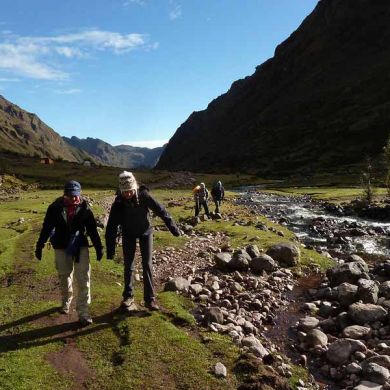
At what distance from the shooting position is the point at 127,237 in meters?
13.3

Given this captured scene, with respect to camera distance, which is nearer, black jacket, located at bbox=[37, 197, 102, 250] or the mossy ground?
the mossy ground

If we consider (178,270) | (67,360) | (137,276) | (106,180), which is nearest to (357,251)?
(178,270)

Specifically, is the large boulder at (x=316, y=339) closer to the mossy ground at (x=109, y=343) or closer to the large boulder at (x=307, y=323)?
the large boulder at (x=307, y=323)

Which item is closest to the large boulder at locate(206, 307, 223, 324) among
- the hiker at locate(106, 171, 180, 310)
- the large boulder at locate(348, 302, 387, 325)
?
the hiker at locate(106, 171, 180, 310)

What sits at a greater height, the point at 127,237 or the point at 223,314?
the point at 127,237

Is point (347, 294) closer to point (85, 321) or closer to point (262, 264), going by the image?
point (262, 264)

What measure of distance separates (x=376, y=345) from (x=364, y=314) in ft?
6.23

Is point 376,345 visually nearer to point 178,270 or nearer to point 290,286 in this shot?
point 290,286

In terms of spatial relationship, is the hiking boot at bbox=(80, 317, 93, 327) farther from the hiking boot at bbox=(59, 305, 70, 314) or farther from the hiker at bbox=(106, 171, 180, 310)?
the hiker at bbox=(106, 171, 180, 310)

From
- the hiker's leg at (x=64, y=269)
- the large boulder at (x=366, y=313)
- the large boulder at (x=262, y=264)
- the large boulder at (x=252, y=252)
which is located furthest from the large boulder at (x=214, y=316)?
the large boulder at (x=252, y=252)

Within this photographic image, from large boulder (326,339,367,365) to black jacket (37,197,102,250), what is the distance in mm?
7296

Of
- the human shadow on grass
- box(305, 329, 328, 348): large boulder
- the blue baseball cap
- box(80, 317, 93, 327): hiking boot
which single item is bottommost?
box(305, 329, 328, 348): large boulder

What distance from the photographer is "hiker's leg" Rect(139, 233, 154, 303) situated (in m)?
13.3

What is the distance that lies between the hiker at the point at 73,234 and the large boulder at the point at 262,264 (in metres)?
9.79
